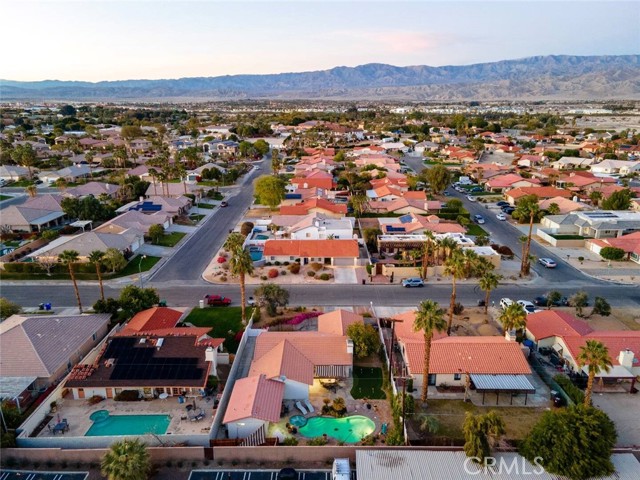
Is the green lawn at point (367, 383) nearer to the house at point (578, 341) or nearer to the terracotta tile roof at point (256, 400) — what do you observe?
the terracotta tile roof at point (256, 400)

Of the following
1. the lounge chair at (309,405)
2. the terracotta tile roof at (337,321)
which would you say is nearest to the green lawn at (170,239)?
the terracotta tile roof at (337,321)

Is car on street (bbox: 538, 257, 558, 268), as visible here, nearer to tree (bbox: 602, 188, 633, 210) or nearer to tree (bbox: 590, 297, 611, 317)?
tree (bbox: 590, 297, 611, 317)

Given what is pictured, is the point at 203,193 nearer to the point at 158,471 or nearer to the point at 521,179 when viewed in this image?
the point at 521,179

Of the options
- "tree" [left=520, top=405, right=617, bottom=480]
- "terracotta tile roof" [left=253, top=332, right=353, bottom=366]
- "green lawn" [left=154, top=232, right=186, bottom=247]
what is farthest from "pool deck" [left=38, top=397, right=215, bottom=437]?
"green lawn" [left=154, top=232, right=186, bottom=247]

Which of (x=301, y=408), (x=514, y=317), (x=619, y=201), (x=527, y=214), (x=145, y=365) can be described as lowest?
(x=301, y=408)

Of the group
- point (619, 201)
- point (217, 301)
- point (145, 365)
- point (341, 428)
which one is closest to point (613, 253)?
point (619, 201)

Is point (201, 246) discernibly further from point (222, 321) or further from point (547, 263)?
point (547, 263)
